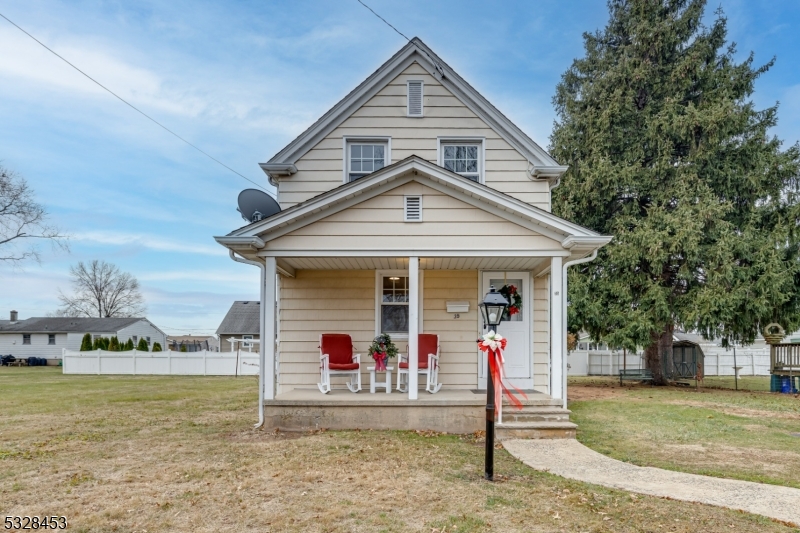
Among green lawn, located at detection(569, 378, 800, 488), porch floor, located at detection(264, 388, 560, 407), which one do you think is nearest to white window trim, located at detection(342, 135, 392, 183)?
porch floor, located at detection(264, 388, 560, 407)

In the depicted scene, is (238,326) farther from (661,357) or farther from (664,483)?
(664,483)

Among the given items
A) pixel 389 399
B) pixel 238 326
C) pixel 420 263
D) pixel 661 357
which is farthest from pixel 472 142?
pixel 238 326

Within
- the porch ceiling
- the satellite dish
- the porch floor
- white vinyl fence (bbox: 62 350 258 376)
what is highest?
the satellite dish

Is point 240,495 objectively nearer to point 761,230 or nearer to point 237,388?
point 237,388

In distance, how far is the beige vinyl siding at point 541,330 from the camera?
948cm

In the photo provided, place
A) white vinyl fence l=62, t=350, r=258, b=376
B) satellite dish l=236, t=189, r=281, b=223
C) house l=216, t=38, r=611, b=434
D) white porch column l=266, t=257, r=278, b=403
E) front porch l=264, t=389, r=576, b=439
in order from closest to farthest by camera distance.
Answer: front porch l=264, t=389, r=576, b=439 < white porch column l=266, t=257, r=278, b=403 < house l=216, t=38, r=611, b=434 < satellite dish l=236, t=189, r=281, b=223 < white vinyl fence l=62, t=350, r=258, b=376

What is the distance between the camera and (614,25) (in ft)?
55.4

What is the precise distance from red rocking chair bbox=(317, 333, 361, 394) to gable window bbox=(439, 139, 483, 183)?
377 cm

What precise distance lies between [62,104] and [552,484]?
577 inches

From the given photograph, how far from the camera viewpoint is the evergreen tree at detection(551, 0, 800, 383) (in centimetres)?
1445

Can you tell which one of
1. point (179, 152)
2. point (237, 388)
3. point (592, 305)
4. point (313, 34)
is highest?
point (313, 34)

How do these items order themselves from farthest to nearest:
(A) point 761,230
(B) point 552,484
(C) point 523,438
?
(A) point 761,230, (C) point 523,438, (B) point 552,484

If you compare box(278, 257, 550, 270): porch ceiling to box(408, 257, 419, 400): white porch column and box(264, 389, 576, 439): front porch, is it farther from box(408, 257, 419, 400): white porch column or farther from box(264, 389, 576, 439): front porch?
box(264, 389, 576, 439): front porch

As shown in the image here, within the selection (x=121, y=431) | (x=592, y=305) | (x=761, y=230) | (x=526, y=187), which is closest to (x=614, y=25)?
(x=761, y=230)
